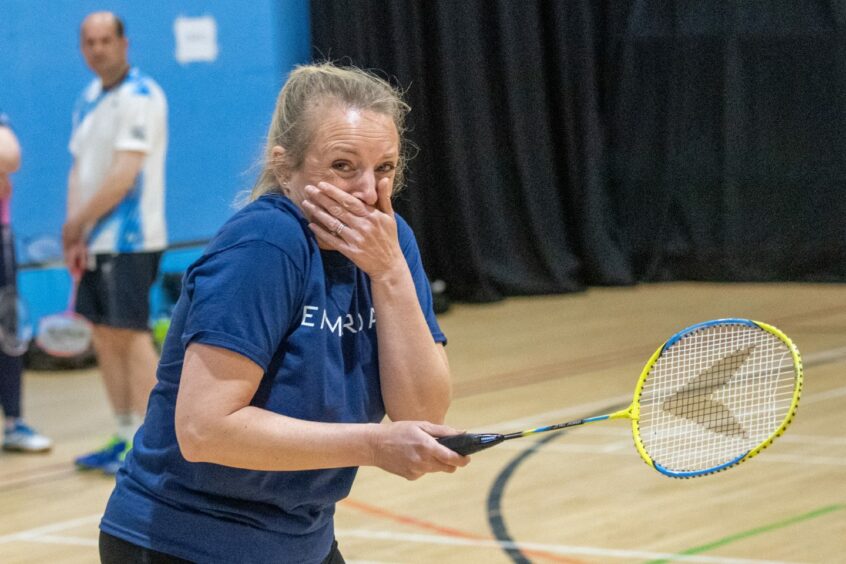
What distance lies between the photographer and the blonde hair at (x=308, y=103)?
170cm

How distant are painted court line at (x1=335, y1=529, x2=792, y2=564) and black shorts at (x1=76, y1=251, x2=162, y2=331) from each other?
1210mm

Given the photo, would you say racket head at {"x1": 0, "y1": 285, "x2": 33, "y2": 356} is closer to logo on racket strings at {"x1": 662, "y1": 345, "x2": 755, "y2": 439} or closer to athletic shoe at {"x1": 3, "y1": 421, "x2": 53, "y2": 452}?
athletic shoe at {"x1": 3, "y1": 421, "x2": 53, "y2": 452}

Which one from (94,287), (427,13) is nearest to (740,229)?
(427,13)

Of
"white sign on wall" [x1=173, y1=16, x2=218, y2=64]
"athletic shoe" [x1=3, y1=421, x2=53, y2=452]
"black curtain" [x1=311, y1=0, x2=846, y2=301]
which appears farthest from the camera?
"black curtain" [x1=311, y1=0, x2=846, y2=301]

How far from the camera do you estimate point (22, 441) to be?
4.99 metres

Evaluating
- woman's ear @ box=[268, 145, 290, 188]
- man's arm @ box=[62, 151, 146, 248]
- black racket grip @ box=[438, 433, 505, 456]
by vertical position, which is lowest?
man's arm @ box=[62, 151, 146, 248]

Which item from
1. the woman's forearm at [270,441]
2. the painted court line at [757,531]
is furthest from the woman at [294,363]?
the painted court line at [757,531]

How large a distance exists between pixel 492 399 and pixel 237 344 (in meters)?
4.22

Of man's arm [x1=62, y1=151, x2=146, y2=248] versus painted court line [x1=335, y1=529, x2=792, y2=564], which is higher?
man's arm [x1=62, y1=151, x2=146, y2=248]

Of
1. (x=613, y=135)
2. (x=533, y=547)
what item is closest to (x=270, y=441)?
(x=533, y=547)

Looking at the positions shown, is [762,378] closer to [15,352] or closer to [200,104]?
[15,352]

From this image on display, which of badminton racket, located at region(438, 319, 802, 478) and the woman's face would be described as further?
badminton racket, located at region(438, 319, 802, 478)

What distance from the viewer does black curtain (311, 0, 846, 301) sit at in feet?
28.2

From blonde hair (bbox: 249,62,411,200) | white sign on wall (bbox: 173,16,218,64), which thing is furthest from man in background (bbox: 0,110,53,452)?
blonde hair (bbox: 249,62,411,200)
